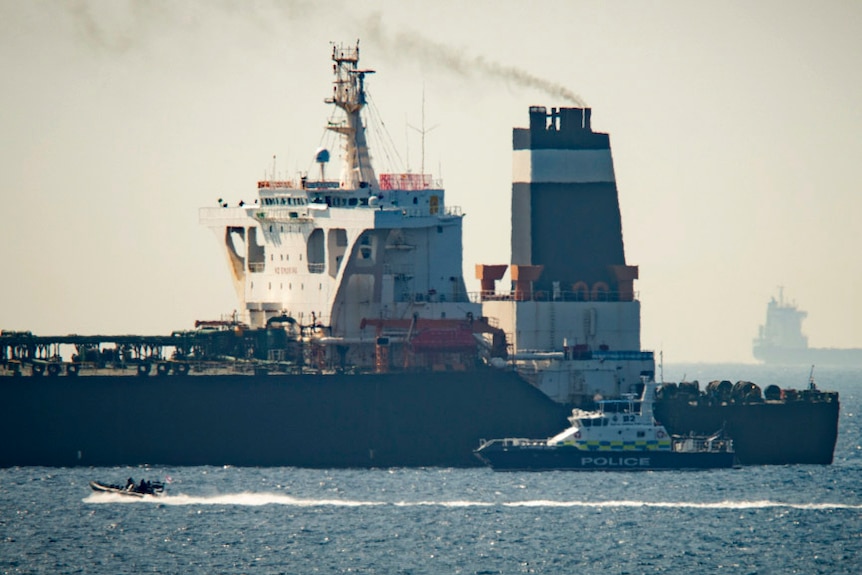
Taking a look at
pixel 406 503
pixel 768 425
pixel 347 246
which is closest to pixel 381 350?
pixel 347 246

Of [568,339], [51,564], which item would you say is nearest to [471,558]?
[51,564]

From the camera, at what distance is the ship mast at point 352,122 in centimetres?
10338

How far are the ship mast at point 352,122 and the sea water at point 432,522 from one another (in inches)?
657

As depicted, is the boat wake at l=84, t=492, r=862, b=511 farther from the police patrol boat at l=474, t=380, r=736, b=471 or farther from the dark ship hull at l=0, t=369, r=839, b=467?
the dark ship hull at l=0, t=369, r=839, b=467

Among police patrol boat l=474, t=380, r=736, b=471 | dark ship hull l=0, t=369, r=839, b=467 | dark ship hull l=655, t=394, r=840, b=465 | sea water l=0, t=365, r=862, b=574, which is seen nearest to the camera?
sea water l=0, t=365, r=862, b=574

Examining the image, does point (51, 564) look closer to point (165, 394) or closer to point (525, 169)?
point (165, 394)

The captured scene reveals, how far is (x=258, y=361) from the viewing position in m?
97.9

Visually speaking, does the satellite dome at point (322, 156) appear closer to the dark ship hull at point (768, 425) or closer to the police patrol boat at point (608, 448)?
the police patrol boat at point (608, 448)

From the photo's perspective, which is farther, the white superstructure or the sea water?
the white superstructure

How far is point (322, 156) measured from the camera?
103688mm

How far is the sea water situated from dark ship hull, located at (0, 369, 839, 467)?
0.93m

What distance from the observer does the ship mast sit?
339 ft

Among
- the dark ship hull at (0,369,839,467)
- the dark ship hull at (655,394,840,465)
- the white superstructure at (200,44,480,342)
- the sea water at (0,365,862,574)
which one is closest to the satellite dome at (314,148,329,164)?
the white superstructure at (200,44,480,342)

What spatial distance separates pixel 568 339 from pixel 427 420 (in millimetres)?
10991
